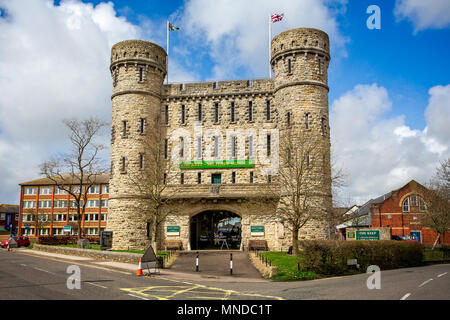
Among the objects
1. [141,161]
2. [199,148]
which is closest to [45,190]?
[141,161]

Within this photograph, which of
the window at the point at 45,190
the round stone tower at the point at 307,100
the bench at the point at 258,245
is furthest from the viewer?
the window at the point at 45,190

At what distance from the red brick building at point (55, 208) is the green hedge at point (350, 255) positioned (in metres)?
55.5

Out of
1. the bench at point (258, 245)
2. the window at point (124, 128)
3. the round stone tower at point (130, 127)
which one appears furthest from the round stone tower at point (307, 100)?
the window at point (124, 128)

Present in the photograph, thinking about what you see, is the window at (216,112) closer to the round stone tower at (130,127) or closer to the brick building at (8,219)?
the round stone tower at (130,127)

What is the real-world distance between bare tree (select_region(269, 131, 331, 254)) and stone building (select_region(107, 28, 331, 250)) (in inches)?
6.8

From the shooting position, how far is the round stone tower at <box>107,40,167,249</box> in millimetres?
32469

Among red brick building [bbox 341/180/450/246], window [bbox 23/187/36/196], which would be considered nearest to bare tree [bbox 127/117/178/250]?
red brick building [bbox 341/180/450/246]

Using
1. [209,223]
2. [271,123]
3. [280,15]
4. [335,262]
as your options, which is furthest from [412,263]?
[209,223]

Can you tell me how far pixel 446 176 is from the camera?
34375 millimetres

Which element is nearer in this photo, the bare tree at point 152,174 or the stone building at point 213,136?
the bare tree at point 152,174

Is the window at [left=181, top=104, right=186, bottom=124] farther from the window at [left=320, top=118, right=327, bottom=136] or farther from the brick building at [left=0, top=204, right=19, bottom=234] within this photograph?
the brick building at [left=0, top=204, right=19, bottom=234]

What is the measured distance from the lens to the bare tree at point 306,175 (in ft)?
93.2

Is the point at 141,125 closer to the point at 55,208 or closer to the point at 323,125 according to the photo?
the point at 323,125

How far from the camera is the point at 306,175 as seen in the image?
2891cm
